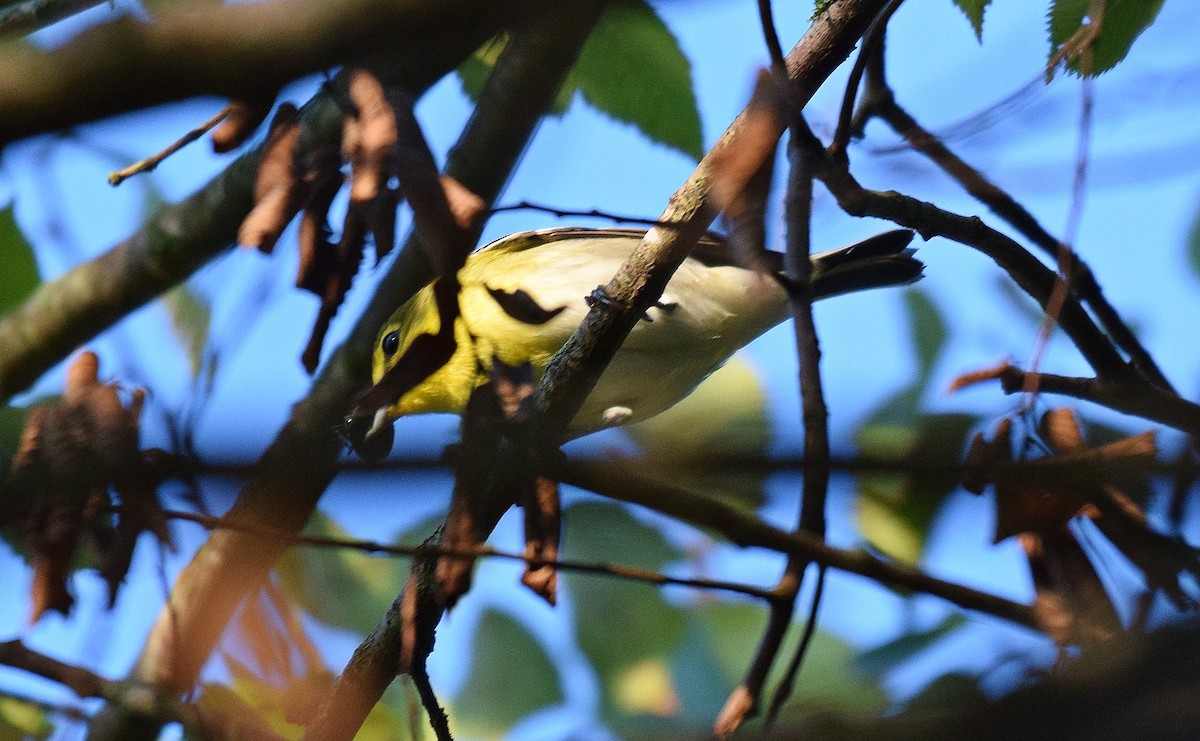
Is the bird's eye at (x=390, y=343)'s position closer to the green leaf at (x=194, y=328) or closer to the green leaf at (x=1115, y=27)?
the green leaf at (x=194, y=328)

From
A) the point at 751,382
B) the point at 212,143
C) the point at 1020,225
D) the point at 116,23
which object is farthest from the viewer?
the point at 751,382

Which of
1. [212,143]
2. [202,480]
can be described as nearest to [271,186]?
[212,143]

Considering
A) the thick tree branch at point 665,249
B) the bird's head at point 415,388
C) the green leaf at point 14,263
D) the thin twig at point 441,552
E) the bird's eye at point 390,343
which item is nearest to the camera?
the thin twig at point 441,552

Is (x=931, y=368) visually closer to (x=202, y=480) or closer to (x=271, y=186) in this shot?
(x=271, y=186)

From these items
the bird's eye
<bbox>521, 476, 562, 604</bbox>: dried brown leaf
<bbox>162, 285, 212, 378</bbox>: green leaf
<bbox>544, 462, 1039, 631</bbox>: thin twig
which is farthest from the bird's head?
<bbox>544, 462, 1039, 631</bbox>: thin twig

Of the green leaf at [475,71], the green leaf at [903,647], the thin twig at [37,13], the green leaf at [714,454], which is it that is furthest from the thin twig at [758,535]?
the green leaf at [475,71]

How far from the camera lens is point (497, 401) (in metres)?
2.15

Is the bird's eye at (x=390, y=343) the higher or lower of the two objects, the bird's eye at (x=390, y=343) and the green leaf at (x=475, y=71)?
the lower

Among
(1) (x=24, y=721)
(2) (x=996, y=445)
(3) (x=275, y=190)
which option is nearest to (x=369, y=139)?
(3) (x=275, y=190)

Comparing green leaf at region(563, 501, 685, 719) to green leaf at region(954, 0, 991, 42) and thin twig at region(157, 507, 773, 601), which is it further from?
green leaf at region(954, 0, 991, 42)

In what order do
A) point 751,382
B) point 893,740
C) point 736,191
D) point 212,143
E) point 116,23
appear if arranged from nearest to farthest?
1. point 893,740
2. point 116,23
3. point 736,191
4. point 212,143
5. point 751,382

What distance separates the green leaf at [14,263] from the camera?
2.86m

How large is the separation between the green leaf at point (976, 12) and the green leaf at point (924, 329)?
3.84 ft

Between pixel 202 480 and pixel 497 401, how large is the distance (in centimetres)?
137
